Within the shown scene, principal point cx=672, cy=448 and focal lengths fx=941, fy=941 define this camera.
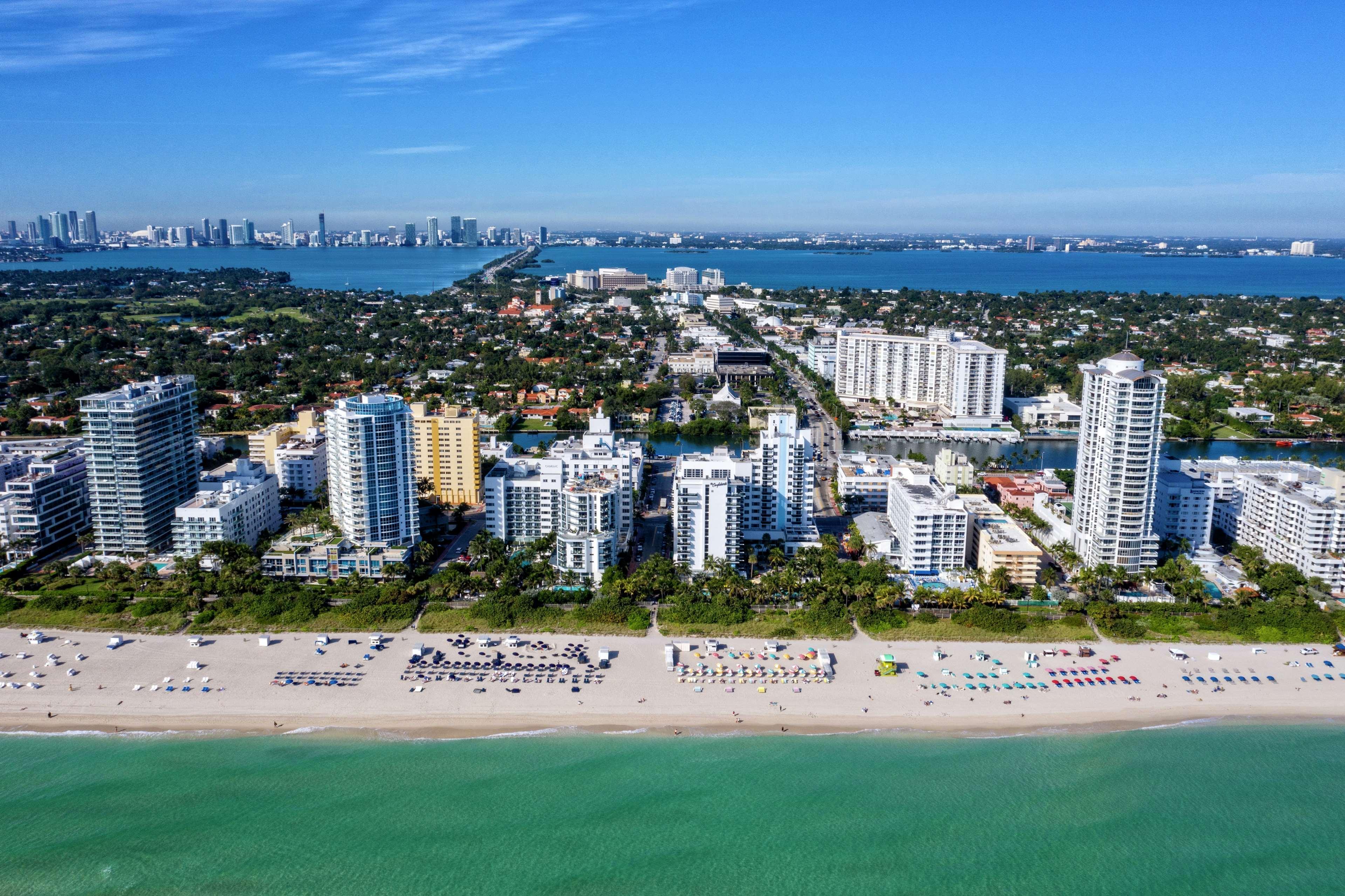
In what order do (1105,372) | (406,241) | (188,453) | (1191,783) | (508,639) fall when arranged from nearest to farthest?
1. (1191,783)
2. (508,639)
3. (1105,372)
4. (188,453)
5. (406,241)

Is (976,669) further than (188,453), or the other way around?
(188,453)

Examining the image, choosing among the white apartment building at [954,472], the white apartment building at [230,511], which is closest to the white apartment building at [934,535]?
the white apartment building at [954,472]

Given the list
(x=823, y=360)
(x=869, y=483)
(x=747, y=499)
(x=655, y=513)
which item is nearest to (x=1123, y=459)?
→ (x=869, y=483)

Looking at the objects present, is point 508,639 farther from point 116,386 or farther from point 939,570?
point 116,386

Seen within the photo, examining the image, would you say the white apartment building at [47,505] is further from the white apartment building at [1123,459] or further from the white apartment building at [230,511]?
the white apartment building at [1123,459]

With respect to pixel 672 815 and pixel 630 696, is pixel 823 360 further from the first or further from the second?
pixel 672 815

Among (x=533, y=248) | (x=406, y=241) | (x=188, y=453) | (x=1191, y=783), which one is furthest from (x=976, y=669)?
(x=406, y=241)

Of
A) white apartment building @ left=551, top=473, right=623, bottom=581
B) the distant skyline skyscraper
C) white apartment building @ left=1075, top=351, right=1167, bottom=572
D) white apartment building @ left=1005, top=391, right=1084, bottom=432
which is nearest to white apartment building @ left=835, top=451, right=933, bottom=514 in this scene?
white apartment building @ left=1075, top=351, right=1167, bottom=572
